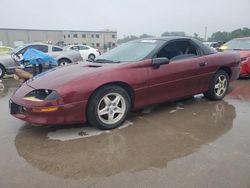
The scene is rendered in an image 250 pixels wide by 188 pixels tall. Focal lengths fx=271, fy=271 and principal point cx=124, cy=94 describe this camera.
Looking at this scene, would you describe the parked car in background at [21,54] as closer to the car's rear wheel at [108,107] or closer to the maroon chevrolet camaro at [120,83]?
the maroon chevrolet camaro at [120,83]

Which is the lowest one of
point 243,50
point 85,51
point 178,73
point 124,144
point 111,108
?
point 124,144

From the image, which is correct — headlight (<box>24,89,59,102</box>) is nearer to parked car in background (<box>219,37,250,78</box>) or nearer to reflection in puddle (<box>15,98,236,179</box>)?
reflection in puddle (<box>15,98,236,179</box>)

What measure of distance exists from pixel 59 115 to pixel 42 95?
0.40m

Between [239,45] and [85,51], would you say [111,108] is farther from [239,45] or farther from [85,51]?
[85,51]

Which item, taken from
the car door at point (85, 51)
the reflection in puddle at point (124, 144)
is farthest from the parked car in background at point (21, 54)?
the car door at point (85, 51)

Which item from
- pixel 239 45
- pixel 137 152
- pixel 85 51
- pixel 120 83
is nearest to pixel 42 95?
pixel 120 83

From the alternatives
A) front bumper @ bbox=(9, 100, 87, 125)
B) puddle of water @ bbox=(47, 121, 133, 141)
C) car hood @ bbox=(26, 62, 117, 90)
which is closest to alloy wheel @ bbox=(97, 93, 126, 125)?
puddle of water @ bbox=(47, 121, 133, 141)

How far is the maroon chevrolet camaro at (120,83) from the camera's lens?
3.71m

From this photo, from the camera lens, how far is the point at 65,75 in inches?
159

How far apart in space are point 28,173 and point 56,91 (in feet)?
3.95

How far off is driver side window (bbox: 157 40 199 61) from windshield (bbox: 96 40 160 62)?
0.20 metres

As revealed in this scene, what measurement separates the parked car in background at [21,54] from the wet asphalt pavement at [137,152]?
5.98 m

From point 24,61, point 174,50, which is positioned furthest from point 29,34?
point 174,50

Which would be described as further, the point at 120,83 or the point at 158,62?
the point at 158,62
